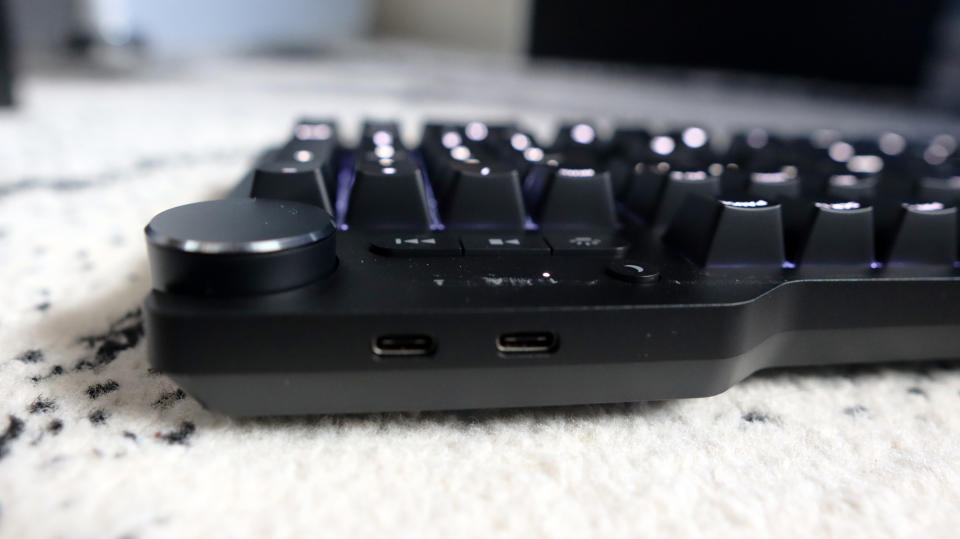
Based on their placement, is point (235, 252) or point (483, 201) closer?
point (235, 252)

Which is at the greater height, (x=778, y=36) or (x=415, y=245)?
(x=778, y=36)

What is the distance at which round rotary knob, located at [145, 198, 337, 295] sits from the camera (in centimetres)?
22

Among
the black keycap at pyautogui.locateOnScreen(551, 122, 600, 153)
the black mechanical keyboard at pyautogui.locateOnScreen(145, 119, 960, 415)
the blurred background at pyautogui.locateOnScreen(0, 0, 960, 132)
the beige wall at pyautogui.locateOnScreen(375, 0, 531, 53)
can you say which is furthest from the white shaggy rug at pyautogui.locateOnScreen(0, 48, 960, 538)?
the beige wall at pyautogui.locateOnScreen(375, 0, 531, 53)

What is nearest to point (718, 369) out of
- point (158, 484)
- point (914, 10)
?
point (158, 484)

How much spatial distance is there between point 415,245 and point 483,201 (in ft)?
0.18

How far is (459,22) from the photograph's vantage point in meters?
2.40

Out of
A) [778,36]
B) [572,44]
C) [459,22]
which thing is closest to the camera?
[778,36]

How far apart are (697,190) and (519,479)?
0.20 m

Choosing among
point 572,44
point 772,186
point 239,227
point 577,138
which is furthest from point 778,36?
point 239,227

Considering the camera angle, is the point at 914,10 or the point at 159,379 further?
the point at 914,10

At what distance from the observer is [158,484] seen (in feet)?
0.65

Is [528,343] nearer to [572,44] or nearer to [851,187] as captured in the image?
[851,187]

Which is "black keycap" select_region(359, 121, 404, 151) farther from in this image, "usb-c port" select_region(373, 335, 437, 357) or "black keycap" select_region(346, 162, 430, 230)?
"usb-c port" select_region(373, 335, 437, 357)

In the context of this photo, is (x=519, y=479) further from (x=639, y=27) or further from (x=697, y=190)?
(x=639, y=27)
